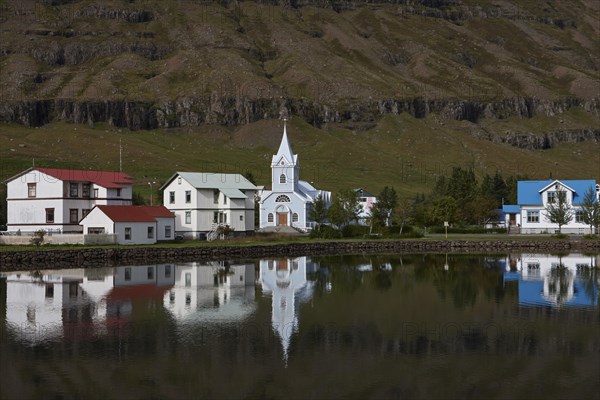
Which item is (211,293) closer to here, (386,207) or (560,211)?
(560,211)

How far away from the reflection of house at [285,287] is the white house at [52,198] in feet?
66.1

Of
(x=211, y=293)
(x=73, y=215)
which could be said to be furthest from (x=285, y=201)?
(x=211, y=293)

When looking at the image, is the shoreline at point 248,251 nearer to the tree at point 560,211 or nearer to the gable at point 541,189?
the tree at point 560,211

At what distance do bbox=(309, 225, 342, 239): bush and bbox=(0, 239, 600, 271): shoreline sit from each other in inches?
280

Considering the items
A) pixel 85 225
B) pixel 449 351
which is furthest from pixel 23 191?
pixel 449 351

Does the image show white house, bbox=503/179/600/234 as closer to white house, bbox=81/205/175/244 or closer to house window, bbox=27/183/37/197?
white house, bbox=81/205/175/244

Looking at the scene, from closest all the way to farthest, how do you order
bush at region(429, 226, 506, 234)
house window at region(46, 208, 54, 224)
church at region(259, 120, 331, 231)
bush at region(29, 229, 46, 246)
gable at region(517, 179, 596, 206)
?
bush at region(29, 229, 46, 246) → house window at region(46, 208, 54, 224) → church at region(259, 120, 331, 231) → gable at region(517, 179, 596, 206) → bush at region(429, 226, 506, 234)

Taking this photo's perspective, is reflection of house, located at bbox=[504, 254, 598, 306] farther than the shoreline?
No

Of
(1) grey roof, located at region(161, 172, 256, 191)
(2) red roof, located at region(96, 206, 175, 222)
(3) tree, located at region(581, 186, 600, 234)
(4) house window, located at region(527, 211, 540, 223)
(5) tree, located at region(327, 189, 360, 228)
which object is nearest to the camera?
(2) red roof, located at region(96, 206, 175, 222)

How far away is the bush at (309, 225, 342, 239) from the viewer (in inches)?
3526

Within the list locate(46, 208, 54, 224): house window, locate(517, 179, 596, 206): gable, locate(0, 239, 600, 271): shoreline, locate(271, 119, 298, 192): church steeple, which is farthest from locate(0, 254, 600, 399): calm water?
locate(517, 179, 596, 206): gable

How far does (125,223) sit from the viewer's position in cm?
7256

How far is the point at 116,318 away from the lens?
3628cm

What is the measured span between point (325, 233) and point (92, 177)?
84.8ft
